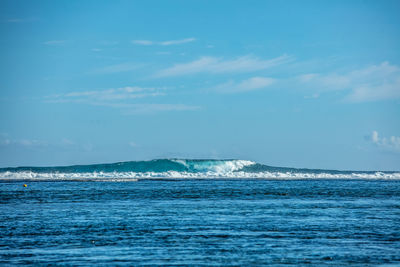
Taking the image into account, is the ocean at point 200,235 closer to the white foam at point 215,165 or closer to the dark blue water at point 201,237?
the dark blue water at point 201,237

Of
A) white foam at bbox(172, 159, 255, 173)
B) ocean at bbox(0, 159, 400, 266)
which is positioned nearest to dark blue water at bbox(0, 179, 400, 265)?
ocean at bbox(0, 159, 400, 266)

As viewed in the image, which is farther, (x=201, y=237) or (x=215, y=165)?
(x=215, y=165)

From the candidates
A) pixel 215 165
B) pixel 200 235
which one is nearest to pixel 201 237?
pixel 200 235

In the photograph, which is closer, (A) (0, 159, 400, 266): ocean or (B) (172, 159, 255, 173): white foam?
→ (A) (0, 159, 400, 266): ocean

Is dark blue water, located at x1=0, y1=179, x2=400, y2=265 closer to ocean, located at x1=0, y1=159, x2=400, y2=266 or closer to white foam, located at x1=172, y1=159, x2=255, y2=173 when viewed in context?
ocean, located at x1=0, y1=159, x2=400, y2=266

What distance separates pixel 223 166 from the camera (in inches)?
6698

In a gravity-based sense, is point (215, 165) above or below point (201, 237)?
above

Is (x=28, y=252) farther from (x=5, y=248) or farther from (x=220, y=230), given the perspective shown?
(x=220, y=230)

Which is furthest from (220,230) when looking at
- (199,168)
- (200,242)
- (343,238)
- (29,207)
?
(199,168)

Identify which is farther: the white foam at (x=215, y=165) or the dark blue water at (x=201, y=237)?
the white foam at (x=215, y=165)

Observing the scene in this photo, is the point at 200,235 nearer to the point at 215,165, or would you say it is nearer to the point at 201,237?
the point at 201,237

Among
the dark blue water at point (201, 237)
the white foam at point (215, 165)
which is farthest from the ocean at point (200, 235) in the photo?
the white foam at point (215, 165)

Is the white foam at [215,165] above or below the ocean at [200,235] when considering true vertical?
above

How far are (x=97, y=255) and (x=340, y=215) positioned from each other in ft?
60.1
